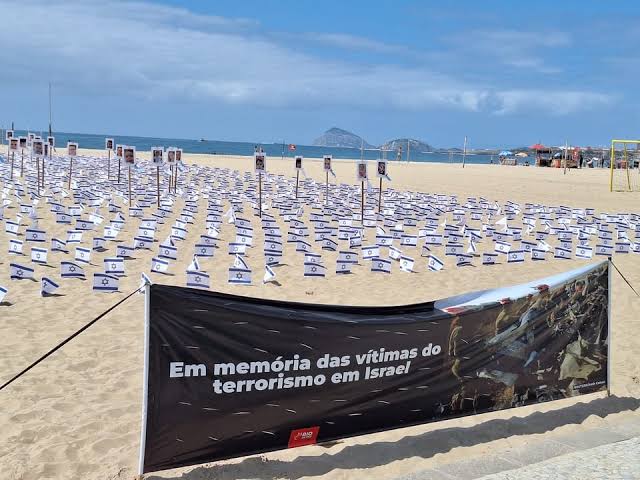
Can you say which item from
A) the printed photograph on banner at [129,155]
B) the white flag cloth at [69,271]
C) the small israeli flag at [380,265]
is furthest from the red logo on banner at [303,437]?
the printed photograph on banner at [129,155]

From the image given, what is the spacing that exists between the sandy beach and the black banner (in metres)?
0.18

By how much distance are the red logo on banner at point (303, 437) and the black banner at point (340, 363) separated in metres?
0.01

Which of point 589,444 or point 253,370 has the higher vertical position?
point 253,370

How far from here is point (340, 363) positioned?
211 inches

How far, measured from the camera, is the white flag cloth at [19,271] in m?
10.7

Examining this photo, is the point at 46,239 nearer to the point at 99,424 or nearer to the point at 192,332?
the point at 99,424

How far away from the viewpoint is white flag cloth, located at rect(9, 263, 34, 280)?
1074 cm

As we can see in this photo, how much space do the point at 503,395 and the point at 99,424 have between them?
350 cm

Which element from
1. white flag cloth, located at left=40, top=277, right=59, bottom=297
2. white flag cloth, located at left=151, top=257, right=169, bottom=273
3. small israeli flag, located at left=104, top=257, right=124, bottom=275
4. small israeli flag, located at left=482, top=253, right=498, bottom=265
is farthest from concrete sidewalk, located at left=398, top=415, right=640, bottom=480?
small israeli flag, located at left=482, top=253, right=498, bottom=265

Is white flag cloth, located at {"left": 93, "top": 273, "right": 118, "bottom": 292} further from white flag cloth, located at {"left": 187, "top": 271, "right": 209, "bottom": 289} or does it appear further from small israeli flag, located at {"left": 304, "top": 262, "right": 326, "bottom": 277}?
small israeli flag, located at {"left": 304, "top": 262, "right": 326, "bottom": 277}

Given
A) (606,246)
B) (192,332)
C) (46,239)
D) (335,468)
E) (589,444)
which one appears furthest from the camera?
(606,246)

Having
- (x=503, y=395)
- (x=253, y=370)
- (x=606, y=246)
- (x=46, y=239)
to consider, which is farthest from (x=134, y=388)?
(x=606, y=246)

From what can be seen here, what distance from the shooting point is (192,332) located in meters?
4.83

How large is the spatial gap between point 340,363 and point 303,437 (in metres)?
0.63
